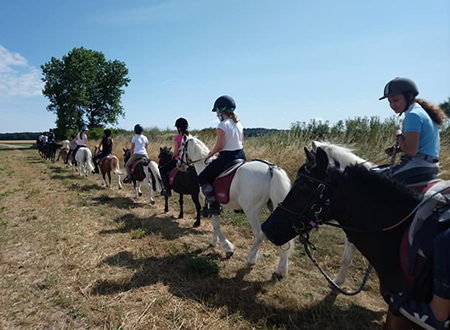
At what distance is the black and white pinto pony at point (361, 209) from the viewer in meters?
2.23

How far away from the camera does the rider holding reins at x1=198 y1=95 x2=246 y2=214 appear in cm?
476

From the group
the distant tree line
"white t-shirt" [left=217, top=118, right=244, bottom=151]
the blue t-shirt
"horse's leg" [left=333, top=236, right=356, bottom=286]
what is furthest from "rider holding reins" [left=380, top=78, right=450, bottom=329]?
the distant tree line

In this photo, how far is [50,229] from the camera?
19.8 feet

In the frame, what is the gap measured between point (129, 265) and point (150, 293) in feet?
3.43

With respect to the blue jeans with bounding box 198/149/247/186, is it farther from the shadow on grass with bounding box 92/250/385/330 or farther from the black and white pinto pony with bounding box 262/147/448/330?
the black and white pinto pony with bounding box 262/147/448/330

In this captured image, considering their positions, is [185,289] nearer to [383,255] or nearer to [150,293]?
[150,293]

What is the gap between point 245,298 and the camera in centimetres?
350

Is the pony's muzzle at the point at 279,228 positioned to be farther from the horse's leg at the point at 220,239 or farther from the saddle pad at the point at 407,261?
the horse's leg at the point at 220,239

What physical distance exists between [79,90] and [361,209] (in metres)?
48.8

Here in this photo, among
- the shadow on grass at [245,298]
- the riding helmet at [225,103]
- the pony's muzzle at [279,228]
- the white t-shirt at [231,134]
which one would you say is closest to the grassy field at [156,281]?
the shadow on grass at [245,298]

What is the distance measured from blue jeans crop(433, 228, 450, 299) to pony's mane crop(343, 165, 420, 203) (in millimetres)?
529

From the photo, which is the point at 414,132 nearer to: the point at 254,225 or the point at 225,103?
the point at 254,225

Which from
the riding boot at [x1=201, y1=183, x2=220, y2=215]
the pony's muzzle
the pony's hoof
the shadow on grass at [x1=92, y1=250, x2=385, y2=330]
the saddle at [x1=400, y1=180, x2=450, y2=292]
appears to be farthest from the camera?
the riding boot at [x1=201, y1=183, x2=220, y2=215]

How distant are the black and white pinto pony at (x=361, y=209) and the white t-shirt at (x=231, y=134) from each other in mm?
2293
